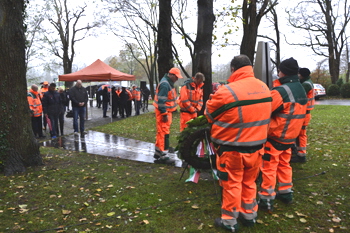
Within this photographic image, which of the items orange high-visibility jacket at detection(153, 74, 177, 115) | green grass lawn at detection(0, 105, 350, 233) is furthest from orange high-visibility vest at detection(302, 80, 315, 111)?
orange high-visibility jacket at detection(153, 74, 177, 115)

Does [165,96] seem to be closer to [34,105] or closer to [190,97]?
[190,97]

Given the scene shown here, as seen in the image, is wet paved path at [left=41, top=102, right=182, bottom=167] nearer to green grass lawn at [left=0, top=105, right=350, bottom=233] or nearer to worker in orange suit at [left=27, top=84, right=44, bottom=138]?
green grass lawn at [left=0, top=105, right=350, bottom=233]

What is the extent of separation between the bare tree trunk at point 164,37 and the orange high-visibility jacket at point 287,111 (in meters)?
9.62

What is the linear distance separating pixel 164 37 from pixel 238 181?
35.3 feet

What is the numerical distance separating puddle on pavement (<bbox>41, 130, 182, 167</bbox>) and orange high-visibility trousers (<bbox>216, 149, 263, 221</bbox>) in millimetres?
3398

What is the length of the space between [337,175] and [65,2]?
32268 mm

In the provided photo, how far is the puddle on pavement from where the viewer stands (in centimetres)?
817

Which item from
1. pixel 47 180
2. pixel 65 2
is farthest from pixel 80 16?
pixel 47 180

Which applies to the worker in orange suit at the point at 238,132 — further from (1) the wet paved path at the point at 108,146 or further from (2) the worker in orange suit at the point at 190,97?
(2) the worker in orange suit at the point at 190,97

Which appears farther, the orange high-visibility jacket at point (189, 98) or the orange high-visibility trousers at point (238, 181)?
the orange high-visibility jacket at point (189, 98)

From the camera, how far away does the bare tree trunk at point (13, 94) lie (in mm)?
6242

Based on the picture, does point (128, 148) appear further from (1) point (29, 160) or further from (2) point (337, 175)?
(2) point (337, 175)

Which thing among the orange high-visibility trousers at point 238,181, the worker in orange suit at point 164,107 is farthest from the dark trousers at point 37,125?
the orange high-visibility trousers at point 238,181

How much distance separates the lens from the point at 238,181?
3.59 meters
